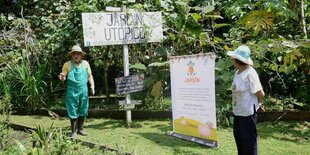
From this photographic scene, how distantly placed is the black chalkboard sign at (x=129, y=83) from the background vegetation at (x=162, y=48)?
30cm

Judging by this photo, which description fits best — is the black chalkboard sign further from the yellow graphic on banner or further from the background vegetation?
the yellow graphic on banner

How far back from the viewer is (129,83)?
21.5 ft

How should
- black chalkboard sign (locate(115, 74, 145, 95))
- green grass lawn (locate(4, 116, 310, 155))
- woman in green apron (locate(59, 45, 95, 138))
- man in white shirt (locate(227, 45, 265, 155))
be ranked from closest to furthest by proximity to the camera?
man in white shirt (locate(227, 45, 265, 155)), green grass lawn (locate(4, 116, 310, 155)), woman in green apron (locate(59, 45, 95, 138)), black chalkboard sign (locate(115, 74, 145, 95))

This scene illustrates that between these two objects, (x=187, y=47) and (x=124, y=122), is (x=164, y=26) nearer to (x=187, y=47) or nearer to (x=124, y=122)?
(x=187, y=47)

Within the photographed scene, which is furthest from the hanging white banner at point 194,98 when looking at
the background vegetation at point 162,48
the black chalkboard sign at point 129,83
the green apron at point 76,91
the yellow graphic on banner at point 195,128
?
the green apron at point 76,91

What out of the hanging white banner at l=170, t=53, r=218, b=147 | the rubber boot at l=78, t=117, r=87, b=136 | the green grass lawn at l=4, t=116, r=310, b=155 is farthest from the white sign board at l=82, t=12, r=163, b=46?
the green grass lawn at l=4, t=116, r=310, b=155

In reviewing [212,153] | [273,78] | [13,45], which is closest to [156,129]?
[212,153]

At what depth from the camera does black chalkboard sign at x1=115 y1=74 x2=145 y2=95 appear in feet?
21.4

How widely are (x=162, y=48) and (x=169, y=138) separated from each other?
1.93 metres

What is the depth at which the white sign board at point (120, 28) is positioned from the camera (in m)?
6.15

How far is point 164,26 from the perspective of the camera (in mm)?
7285

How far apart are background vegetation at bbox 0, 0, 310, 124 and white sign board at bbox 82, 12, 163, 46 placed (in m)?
0.27

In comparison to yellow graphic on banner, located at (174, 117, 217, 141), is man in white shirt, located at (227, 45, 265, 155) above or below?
above

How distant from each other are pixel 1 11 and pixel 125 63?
21.5ft
